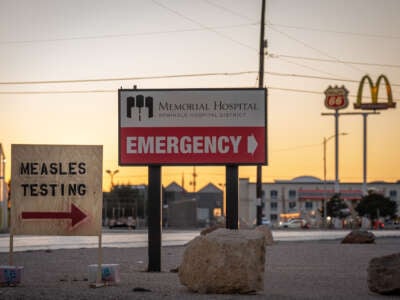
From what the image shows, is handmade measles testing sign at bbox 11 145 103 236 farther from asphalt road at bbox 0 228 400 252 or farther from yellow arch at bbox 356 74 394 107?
yellow arch at bbox 356 74 394 107

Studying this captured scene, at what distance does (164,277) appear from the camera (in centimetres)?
2159

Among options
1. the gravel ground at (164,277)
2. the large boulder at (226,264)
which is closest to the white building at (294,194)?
the gravel ground at (164,277)

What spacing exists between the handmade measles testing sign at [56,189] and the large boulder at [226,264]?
2282 mm

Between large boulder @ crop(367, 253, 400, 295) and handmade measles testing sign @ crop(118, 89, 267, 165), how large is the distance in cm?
575

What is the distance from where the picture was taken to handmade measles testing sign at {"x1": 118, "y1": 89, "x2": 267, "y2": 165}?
76.1ft

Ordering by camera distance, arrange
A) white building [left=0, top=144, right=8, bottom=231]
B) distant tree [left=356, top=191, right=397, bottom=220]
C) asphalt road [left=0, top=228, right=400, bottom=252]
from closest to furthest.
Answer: asphalt road [left=0, top=228, right=400, bottom=252] → white building [left=0, top=144, right=8, bottom=231] → distant tree [left=356, top=191, right=397, bottom=220]

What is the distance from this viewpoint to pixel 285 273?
23547 mm

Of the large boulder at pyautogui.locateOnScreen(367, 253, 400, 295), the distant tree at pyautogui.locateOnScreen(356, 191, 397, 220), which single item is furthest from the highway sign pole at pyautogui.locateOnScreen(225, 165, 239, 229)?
the distant tree at pyautogui.locateOnScreen(356, 191, 397, 220)

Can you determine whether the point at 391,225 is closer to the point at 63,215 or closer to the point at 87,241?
the point at 87,241

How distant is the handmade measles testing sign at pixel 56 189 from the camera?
725 inches

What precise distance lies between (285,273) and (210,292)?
6810 mm

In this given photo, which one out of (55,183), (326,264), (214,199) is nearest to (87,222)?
(55,183)

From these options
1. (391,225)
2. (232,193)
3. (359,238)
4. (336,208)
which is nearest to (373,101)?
(336,208)

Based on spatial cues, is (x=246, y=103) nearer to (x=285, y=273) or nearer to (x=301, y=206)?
(x=285, y=273)
